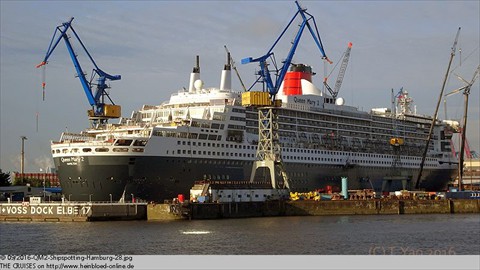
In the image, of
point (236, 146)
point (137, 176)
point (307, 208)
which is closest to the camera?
point (137, 176)

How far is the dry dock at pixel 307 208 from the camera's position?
67.1m

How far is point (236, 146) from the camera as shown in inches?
3159

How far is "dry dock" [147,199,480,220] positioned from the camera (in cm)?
6706

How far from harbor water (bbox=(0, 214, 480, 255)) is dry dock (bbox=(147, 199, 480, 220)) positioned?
2405 mm

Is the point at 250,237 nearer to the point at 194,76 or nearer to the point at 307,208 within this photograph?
the point at 307,208

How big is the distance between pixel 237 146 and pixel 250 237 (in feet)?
102

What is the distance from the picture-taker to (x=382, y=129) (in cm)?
10556

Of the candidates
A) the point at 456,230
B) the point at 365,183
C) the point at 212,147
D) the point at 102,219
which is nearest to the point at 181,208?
the point at 102,219

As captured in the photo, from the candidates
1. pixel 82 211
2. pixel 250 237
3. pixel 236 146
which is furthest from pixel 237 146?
pixel 250 237

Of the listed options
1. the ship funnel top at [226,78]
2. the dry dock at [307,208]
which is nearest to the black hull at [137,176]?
the dry dock at [307,208]

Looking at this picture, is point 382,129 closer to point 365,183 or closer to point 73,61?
point 365,183

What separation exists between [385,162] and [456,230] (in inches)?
1899

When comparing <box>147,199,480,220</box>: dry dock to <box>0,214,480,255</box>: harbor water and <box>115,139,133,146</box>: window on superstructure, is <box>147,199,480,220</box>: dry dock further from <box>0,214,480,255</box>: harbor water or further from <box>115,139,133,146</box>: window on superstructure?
<box>115,139,133,146</box>: window on superstructure

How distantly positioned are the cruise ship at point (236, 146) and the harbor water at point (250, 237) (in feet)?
24.0
